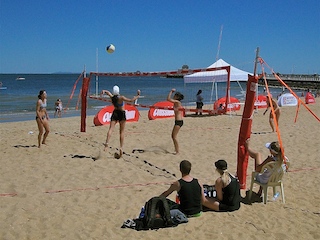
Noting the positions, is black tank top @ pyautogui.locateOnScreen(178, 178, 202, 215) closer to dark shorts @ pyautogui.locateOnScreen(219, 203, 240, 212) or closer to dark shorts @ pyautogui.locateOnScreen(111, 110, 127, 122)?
dark shorts @ pyautogui.locateOnScreen(219, 203, 240, 212)

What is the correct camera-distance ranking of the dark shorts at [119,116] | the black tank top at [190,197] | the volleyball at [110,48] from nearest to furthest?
1. the black tank top at [190,197]
2. the dark shorts at [119,116]
3. the volleyball at [110,48]

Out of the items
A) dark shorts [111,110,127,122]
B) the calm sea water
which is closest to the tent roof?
the calm sea water

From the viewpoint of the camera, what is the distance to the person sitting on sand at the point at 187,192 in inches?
158

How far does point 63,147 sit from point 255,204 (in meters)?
4.74

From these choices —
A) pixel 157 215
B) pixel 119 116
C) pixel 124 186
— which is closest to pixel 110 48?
pixel 119 116

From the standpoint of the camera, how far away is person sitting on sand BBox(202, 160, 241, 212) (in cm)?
420

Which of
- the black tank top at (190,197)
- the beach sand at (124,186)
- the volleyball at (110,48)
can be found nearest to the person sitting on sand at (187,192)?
the black tank top at (190,197)

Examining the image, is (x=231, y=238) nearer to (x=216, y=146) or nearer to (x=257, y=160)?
(x=257, y=160)

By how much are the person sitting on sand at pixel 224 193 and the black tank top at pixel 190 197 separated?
186 millimetres

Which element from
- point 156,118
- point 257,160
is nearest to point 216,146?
point 257,160

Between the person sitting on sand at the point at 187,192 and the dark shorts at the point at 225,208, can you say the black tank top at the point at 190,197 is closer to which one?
the person sitting on sand at the point at 187,192

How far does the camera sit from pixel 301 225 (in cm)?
402

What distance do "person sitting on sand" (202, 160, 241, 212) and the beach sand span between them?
92 mm

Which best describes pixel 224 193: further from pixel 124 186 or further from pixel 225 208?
pixel 124 186
